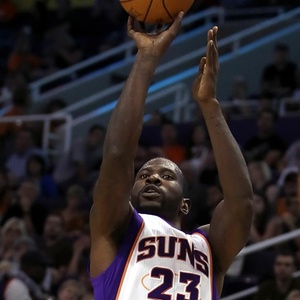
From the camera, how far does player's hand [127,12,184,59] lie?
13.7ft

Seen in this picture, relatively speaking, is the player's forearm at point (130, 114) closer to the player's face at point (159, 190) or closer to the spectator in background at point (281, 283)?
the player's face at point (159, 190)

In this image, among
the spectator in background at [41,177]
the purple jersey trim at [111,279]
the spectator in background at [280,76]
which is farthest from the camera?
the spectator in background at [280,76]

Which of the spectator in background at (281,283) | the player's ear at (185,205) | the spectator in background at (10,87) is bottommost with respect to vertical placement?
the player's ear at (185,205)

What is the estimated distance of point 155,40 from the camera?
4.21m

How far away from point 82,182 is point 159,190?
641cm

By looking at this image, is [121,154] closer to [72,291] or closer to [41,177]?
[72,291]

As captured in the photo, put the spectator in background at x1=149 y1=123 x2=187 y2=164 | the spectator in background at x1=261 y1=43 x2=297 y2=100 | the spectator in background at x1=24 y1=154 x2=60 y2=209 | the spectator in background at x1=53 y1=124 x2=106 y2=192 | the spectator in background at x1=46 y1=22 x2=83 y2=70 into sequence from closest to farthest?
the spectator in background at x1=149 y1=123 x2=187 y2=164 → the spectator in background at x1=24 y1=154 x2=60 y2=209 → the spectator in background at x1=53 y1=124 x2=106 y2=192 → the spectator in background at x1=261 y1=43 x2=297 y2=100 → the spectator in background at x1=46 y1=22 x2=83 y2=70

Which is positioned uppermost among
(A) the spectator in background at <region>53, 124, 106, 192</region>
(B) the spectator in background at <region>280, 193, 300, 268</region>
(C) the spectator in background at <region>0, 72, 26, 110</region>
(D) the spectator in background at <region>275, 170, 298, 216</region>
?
(C) the spectator in background at <region>0, 72, 26, 110</region>

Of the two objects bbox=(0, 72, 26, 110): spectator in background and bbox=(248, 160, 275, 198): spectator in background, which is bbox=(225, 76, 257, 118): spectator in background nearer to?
bbox=(248, 160, 275, 198): spectator in background

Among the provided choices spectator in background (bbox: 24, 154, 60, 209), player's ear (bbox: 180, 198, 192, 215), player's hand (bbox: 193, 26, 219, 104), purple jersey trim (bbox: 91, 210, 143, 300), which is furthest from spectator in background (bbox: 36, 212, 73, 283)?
player's hand (bbox: 193, 26, 219, 104)

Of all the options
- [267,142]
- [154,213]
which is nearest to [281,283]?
[267,142]

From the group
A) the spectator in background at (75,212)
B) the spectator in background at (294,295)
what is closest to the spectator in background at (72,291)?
the spectator in background at (294,295)

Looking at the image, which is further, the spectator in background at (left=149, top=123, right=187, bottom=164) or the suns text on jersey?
the spectator in background at (left=149, top=123, right=187, bottom=164)

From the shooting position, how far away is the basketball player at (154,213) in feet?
13.6
